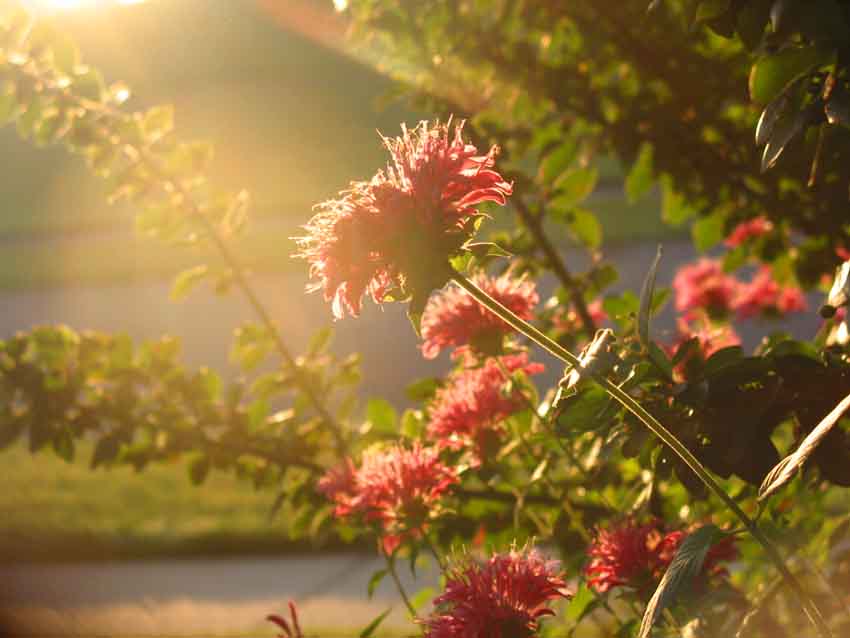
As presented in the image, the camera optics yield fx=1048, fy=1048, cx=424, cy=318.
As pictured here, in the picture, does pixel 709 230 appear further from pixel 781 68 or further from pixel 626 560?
pixel 781 68

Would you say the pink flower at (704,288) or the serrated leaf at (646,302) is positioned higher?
the pink flower at (704,288)

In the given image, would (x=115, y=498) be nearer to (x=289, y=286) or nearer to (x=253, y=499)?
(x=253, y=499)

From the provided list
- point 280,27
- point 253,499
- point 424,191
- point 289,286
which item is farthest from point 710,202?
point 280,27

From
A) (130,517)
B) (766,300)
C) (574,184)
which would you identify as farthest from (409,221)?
(130,517)

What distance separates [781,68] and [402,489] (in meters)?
0.87

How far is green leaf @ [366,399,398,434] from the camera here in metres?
2.23

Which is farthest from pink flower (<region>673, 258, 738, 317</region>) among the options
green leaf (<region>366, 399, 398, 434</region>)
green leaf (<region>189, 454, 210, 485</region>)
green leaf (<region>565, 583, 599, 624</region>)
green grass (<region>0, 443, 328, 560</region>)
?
green grass (<region>0, 443, 328, 560</region>)

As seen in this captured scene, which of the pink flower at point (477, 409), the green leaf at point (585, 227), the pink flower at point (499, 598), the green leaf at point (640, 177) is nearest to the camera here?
the pink flower at point (499, 598)

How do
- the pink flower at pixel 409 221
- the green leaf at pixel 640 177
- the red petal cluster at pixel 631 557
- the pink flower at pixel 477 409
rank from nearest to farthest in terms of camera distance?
the pink flower at pixel 409 221 → the red petal cluster at pixel 631 557 → the pink flower at pixel 477 409 → the green leaf at pixel 640 177

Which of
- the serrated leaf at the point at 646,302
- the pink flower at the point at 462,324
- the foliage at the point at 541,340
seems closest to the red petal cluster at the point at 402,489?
the foliage at the point at 541,340

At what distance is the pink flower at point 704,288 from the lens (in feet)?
11.5

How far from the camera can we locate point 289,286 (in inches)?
504

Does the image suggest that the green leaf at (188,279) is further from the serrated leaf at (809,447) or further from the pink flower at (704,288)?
the serrated leaf at (809,447)

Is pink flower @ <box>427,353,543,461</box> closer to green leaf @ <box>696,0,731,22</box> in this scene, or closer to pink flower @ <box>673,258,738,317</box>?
green leaf @ <box>696,0,731,22</box>
